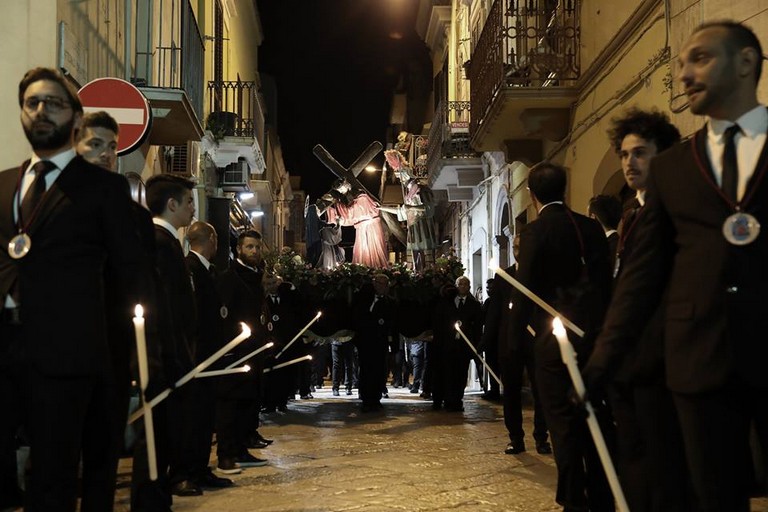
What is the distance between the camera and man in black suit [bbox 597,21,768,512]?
304 cm

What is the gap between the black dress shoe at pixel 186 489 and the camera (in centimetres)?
723

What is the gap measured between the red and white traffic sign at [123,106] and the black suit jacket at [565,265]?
4.16 metres

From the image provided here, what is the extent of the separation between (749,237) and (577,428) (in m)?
2.75

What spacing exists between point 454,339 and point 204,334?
25.9 ft

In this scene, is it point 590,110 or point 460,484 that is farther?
point 590,110

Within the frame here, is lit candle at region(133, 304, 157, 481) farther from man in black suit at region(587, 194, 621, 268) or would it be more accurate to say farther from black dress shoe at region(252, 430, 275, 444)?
black dress shoe at region(252, 430, 275, 444)

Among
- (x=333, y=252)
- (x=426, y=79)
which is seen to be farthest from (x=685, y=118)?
(x=426, y=79)

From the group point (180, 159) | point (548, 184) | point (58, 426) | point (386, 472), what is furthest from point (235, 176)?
point (58, 426)

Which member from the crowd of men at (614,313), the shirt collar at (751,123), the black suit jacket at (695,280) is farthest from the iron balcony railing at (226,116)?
the shirt collar at (751,123)

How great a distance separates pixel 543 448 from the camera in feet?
31.5

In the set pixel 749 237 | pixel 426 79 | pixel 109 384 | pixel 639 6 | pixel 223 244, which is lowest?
pixel 109 384

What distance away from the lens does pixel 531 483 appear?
7637 mm

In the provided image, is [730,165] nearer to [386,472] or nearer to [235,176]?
[386,472]

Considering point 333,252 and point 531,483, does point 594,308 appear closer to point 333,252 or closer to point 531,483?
point 531,483
